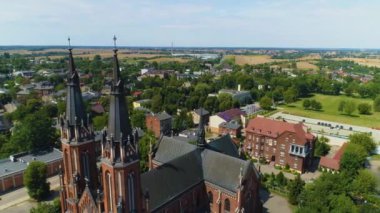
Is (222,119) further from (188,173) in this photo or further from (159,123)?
(188,173)

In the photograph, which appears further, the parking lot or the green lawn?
the green lawn

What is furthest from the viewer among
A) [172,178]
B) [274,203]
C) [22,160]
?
[22,160]

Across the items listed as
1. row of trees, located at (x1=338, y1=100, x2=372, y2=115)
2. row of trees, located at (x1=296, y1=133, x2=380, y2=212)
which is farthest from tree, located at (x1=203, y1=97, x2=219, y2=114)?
row of trees, located at (x1=296, y1=133, x2=380, y2=212)

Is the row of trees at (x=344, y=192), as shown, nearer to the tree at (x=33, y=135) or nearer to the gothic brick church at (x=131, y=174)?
the gothic brick church at (x=131, y=174)

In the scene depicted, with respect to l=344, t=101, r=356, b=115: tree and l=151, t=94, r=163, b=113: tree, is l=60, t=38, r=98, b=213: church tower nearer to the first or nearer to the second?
l=151, t=94, r=163, b=113: tree

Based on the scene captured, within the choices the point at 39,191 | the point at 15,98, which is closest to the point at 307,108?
the point at 39,191

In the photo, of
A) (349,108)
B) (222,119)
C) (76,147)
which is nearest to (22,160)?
(76,147)
